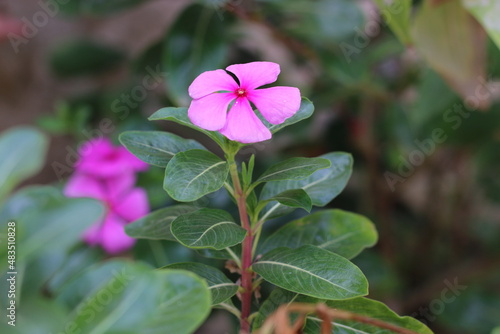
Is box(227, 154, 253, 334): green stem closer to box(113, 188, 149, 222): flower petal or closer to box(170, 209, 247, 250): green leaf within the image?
box(170, 209, 247, 250): green leaf

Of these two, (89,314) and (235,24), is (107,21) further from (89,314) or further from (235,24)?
(89,314)

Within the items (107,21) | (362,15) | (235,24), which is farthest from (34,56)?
(362,15)

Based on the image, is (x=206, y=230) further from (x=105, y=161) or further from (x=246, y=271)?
(x=105, y=161)

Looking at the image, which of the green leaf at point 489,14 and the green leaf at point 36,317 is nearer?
the green leaf at point 36,317

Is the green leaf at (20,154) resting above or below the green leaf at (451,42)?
above
